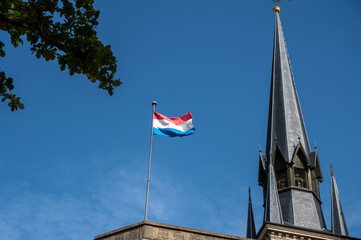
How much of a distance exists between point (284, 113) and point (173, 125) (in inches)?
498

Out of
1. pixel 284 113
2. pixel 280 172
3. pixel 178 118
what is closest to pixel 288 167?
pixel 280 172

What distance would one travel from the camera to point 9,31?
9094mm

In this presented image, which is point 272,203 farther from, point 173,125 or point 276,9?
point 276,9

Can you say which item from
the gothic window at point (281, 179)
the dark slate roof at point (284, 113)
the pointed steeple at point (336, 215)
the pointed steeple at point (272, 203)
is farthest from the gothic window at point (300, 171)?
the pointed steeple at point (336, 215)

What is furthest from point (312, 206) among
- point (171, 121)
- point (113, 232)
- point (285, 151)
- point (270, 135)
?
point (113, 232)

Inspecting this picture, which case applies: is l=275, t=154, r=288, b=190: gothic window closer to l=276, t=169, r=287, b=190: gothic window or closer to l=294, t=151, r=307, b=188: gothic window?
l=276, t=169, r=287, b=190: gothic window

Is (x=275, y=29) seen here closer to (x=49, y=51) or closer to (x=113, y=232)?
(x=113, y=232)

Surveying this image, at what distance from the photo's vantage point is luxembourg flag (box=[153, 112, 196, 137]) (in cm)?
2578

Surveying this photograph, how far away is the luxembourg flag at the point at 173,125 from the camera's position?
84.6 ft

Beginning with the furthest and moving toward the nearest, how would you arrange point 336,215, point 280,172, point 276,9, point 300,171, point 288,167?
point 276,9, point 280,172, point 300,171, point 288,167, point 336,215

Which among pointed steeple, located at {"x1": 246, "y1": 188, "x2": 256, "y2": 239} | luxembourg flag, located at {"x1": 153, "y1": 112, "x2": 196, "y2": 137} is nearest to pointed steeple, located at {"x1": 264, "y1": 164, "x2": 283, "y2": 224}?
pointed steeple, located at {"x1": 246, "y1": 188, "x2": 256, "y2": 239}

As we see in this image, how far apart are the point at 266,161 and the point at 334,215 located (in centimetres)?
616

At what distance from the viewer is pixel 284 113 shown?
3625 cm

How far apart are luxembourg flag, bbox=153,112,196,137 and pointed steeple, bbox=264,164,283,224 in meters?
6.98
